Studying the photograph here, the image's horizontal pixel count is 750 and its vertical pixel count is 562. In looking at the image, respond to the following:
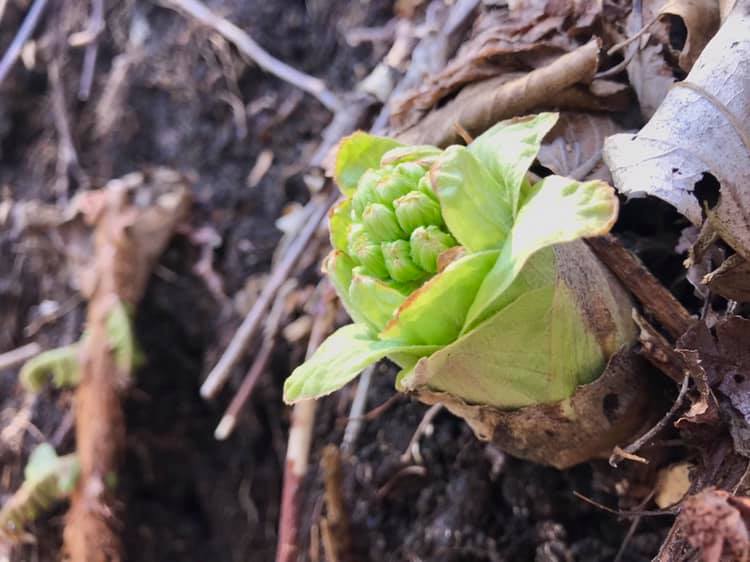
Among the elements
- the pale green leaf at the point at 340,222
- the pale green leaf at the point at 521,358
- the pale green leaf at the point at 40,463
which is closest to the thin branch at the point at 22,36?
the pale green leaf at the point at 40,463

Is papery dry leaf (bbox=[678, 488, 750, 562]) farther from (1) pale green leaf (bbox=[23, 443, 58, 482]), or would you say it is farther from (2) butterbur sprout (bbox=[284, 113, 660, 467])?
(1) pale green leaf (bbox=[23, 443, 58, 482])

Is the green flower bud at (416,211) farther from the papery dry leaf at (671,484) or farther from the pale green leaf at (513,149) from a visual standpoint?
the papery dry leaf at (671,484)

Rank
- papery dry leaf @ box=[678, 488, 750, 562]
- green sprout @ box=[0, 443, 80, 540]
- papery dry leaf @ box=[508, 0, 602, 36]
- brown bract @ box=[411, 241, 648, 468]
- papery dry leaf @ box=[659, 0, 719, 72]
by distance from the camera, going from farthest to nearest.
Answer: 1. green sprout @ box=[0, 443, 80, 540]
2. papery dry leaf @ box=[508, 0, 602, 36]
3. papery dry leaf @ box=[659, 0, 719, 72]
4. brown bract @ box=[411, 241, 648, 468]
5. papery dry leaf @ box=[678, 488, 750, 562]

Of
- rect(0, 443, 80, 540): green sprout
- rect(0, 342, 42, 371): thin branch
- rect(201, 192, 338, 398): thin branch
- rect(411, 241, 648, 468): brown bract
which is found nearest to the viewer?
rect(411, 241, 648, 468): brown bract

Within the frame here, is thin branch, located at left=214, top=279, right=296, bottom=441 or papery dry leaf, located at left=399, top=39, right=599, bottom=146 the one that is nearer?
papery dry leaf, located at left=399, top=39, right=599, bottom=146

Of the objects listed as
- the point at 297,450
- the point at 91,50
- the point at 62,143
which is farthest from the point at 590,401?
the point at 91,50

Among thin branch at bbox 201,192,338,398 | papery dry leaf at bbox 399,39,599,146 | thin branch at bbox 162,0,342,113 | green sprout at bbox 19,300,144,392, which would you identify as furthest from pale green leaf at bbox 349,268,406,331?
green sprout at bbox 19,300,144,392

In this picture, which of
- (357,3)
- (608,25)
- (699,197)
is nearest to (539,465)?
(699,197)

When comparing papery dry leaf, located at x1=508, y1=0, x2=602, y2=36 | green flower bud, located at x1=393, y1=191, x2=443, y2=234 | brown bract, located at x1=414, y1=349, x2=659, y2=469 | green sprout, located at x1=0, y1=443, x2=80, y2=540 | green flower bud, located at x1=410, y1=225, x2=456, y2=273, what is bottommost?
green sprout, located at x1=0, y1=443, x2=80, y2=540
